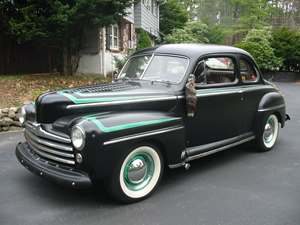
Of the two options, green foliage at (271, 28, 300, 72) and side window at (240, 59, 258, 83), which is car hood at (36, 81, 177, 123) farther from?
green foliage at (271, 28, 300, 72)

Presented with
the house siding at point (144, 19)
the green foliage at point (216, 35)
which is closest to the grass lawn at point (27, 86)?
the house siding at point (144, 19)

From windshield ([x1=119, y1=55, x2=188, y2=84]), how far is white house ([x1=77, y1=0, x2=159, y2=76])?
8882 mm

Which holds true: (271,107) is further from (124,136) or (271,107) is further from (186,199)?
(124,136)

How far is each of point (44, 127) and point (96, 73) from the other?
1225 centimetres

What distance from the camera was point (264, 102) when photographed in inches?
233

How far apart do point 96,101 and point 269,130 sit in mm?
3573

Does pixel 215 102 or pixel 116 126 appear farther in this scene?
pixel 215 102

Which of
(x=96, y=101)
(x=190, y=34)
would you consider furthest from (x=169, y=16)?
(x=96, y=101)

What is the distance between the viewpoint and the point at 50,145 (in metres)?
3.91

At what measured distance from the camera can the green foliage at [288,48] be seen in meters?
19.1

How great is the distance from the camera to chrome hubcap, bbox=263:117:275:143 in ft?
20.2

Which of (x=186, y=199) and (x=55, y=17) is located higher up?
(x=55, y=17)

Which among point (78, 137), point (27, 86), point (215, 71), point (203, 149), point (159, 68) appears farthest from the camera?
point (27, 86)

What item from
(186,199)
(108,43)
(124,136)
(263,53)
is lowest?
(186,199)
